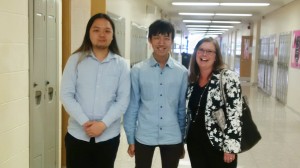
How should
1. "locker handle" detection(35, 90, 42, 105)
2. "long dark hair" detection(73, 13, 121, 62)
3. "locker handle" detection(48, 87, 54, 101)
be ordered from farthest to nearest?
"locker handle" detection(48, 87, 54, 101) < "locker handle" detection(35, 90, 42, 105) < "long dark hair" detection(73, 13, 121, 62)

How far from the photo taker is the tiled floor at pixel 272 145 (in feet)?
14.2

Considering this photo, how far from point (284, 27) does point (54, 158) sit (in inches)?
338

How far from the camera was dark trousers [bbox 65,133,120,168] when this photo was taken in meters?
2.17

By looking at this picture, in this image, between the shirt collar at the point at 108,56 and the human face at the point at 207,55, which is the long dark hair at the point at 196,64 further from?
the shirt collar at the point at 108,56

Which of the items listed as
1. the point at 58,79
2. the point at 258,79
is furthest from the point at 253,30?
the point at 58,79

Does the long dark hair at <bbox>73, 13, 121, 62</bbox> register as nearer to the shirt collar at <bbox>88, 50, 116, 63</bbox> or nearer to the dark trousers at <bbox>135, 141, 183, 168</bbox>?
the shirt collar at <bbox>88, 50, 116, 63</bbox>

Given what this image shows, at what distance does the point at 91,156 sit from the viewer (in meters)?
2.20

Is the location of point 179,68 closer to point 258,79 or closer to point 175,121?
point 175,121

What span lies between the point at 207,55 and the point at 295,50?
685 cm

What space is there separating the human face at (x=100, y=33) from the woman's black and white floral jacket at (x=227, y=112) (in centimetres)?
73

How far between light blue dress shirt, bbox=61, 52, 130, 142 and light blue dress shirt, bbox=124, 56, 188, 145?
0.12 metres
